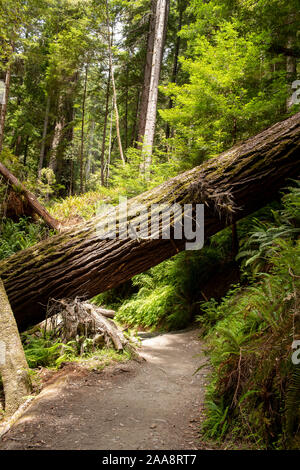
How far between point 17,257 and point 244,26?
8.73 meters

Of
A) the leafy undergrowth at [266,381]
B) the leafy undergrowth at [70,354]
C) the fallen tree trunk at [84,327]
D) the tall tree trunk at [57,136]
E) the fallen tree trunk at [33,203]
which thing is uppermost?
the tall tree trunk at [57,136]

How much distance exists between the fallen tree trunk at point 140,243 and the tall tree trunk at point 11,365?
758 millimetres

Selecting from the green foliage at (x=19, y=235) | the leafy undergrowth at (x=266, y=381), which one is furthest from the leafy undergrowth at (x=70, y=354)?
the green foliage at (x=19, y=235)

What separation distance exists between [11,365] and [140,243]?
250cm

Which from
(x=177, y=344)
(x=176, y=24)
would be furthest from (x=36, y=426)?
(x=176, y=24)

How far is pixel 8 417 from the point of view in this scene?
3238 millimetres

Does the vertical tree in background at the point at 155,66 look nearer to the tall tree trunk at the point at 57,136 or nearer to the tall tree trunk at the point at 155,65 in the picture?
the tall tree trunk at the point at 155,65

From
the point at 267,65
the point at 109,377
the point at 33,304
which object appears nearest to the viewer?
the point at 109,377

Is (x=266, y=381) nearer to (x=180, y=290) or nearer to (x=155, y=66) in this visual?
(x=180, y=290)

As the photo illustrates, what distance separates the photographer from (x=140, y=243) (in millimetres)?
4707

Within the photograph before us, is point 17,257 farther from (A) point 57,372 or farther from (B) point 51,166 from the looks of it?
(B) point 51,166

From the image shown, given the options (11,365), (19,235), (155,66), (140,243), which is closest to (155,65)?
(155,66)

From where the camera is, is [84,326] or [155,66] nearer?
[84,326]

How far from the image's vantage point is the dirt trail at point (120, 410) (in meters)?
2.28
